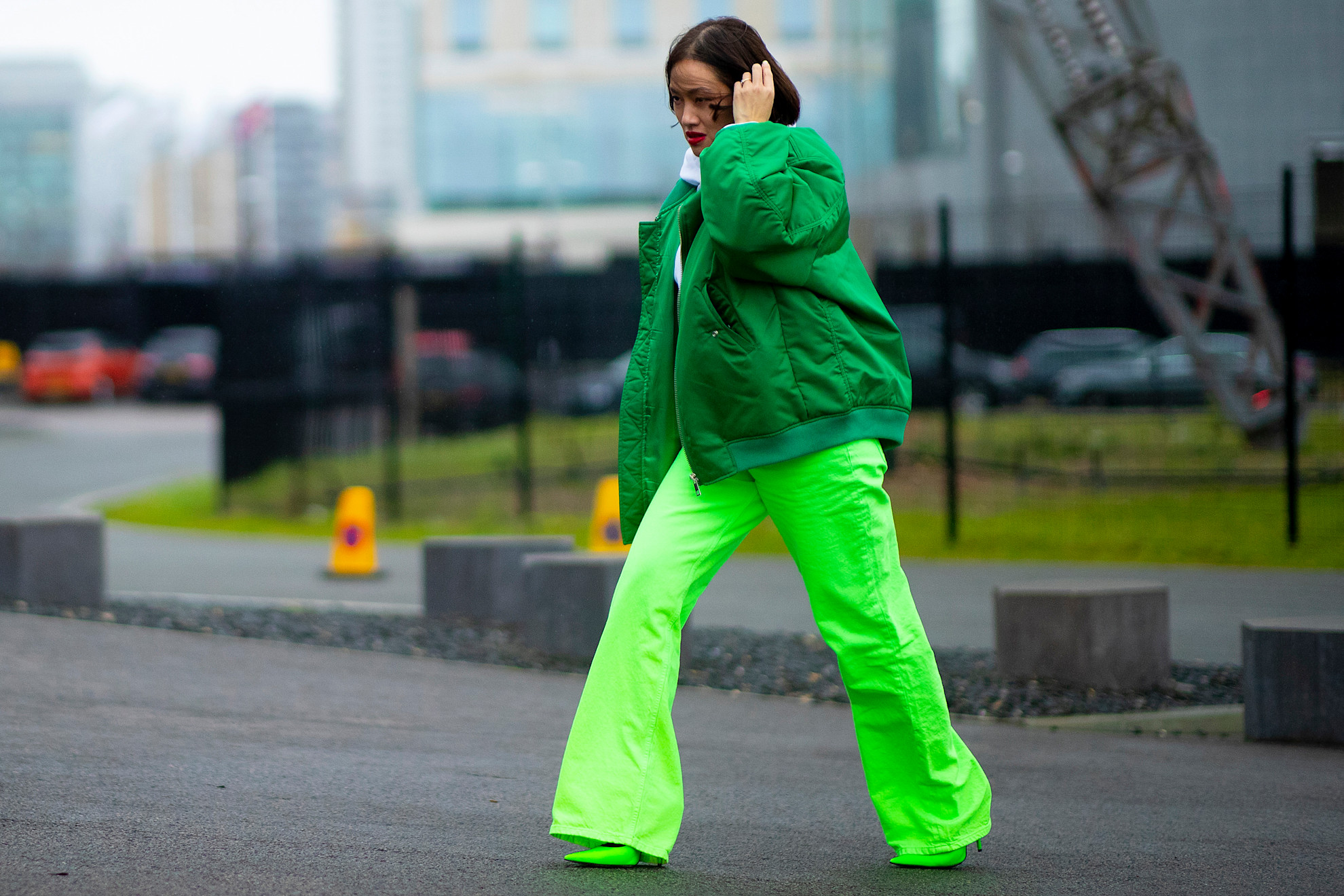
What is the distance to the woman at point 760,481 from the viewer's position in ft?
11.4

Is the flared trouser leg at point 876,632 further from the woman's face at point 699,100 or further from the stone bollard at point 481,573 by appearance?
the stone bollard at point 481,573

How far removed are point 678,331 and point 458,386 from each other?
11291mm

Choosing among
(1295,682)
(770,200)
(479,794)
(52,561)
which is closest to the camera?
(770,200)

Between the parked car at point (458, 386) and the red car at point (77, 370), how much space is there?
22275 millimetres

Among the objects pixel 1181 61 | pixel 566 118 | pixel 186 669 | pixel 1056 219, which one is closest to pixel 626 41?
pixel 566 118

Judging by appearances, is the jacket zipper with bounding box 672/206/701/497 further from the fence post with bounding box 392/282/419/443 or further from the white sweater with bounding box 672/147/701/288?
the fence post with bounding box 392/282/419/443

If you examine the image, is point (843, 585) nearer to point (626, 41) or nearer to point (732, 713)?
point (732, 713)

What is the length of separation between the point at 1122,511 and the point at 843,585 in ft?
29.6

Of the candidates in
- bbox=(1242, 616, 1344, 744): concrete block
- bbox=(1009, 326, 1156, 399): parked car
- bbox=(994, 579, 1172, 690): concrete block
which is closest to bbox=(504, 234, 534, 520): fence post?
bbox=(1009, 326, 1156, 399): parked car

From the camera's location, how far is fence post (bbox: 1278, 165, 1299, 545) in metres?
10.1

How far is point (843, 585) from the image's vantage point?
3539mm

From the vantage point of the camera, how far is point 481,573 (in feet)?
25.7

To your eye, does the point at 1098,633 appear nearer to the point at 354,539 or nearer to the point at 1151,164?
the point at 354,539

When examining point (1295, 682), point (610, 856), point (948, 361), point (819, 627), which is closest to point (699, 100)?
point (819, 627)
